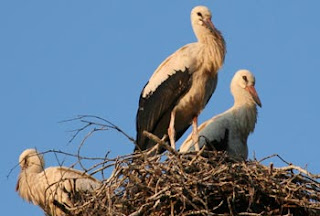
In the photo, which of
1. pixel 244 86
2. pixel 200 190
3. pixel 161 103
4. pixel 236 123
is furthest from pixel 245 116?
pixel 200 190

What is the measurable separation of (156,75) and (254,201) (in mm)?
3069

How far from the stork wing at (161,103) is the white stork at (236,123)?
0.37 m

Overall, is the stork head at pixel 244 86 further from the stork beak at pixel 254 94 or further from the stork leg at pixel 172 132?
the stork leg at pixel 172 132

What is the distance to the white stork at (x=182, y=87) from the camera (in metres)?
11.7

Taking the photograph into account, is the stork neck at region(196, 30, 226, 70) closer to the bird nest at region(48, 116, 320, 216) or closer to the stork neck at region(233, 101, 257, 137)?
the stork neck at region(233, 101, 257, 137)

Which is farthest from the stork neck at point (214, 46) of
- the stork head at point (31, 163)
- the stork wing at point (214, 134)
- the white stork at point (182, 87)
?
the stork head at point (31, 163)

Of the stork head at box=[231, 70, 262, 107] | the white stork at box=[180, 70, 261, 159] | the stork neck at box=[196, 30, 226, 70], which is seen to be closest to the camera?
the stork neck at box=[196, 30, 226, 70]

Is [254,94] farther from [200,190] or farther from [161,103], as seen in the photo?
[200,190]

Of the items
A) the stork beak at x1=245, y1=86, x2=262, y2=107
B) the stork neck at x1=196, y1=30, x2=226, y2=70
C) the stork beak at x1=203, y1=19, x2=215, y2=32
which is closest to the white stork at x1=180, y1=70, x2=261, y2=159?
the stork beak at x1=245, y1=86, x2=262, y2=107

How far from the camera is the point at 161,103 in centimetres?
1173

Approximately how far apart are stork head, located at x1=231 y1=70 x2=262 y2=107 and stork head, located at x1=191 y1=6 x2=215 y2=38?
2.81 ft

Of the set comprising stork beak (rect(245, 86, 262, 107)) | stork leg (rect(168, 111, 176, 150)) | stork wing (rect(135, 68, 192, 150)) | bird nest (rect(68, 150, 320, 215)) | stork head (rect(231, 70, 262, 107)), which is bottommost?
bird nest (rect(68, 150, 320, 215))

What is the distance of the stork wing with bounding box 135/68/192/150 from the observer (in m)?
11.7

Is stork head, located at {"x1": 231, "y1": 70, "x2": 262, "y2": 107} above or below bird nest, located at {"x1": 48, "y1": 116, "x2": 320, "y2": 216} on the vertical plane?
above
